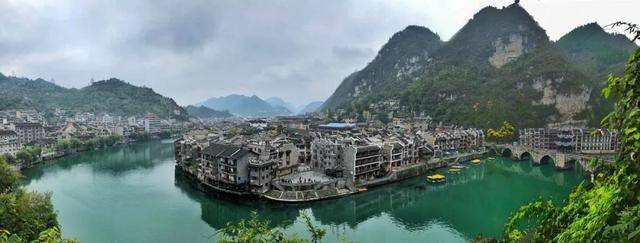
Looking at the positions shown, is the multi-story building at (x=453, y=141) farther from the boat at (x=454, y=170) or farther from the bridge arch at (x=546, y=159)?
the bridge arch at (x=546, y=159)

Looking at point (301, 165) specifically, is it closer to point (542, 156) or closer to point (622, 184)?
point (542, 156)

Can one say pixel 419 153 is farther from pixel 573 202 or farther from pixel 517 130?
pixel 573 202

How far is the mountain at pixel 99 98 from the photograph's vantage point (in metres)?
91.1

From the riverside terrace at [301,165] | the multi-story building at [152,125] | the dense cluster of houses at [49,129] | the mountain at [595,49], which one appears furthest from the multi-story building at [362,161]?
the mountain at [595,49]

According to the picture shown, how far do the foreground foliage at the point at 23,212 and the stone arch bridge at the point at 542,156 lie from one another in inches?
1284

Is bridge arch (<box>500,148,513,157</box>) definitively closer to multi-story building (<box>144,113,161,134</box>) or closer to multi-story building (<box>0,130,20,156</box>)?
multi-story building (<box>0,130,20,156</box>)

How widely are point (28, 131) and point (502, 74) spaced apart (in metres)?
72.5

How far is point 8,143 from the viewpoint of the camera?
1470 inches

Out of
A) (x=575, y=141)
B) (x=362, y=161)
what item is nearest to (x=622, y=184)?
(x=362, y=161)

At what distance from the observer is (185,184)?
26.9 meters

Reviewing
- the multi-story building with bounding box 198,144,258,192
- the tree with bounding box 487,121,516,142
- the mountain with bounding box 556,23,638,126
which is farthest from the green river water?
the mountain with bounding box 556,23,638,126

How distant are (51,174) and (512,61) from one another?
72514mm

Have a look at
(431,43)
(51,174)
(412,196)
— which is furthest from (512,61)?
(51,174)

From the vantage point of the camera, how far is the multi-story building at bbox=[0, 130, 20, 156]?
36.3 m
